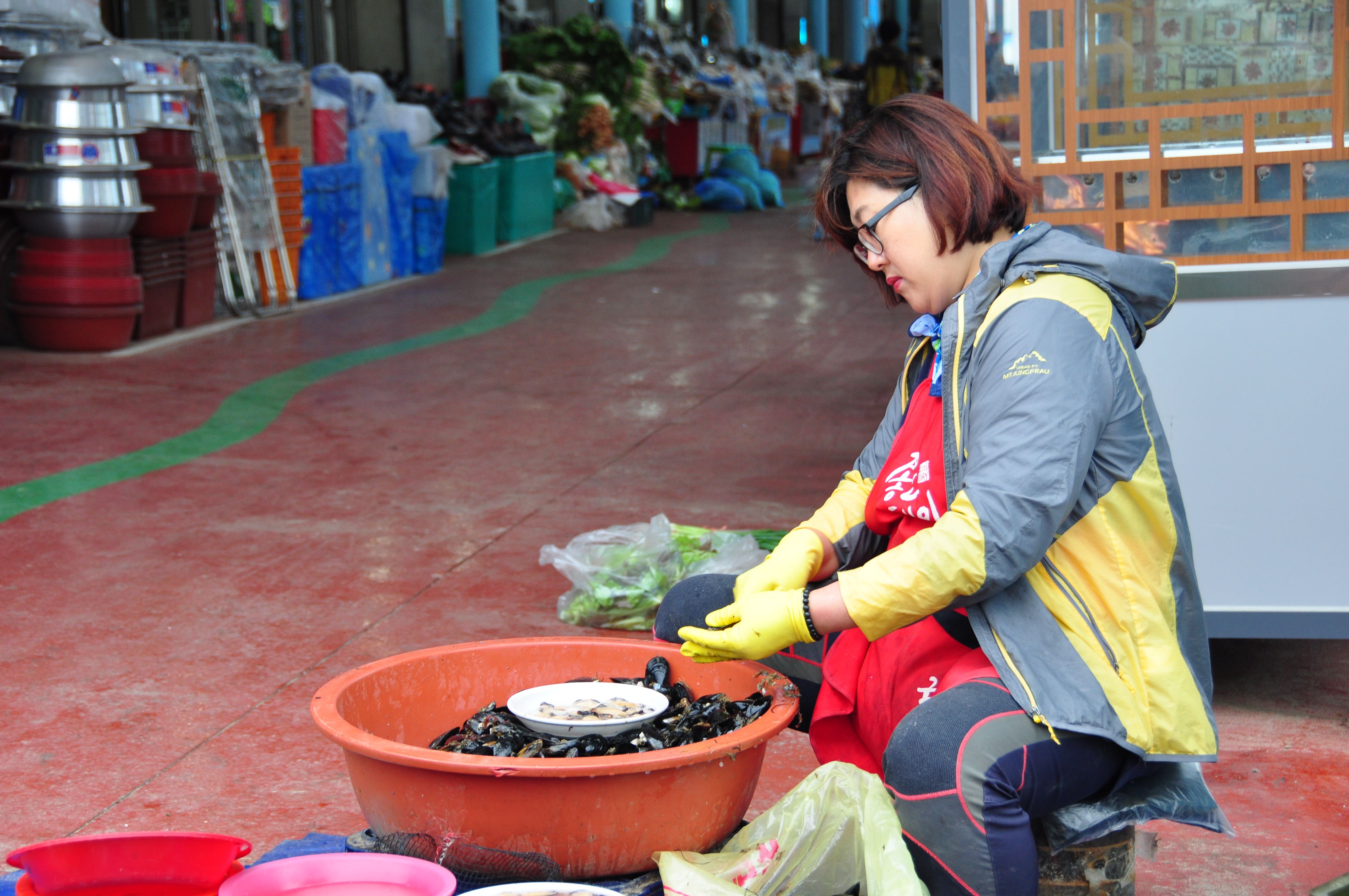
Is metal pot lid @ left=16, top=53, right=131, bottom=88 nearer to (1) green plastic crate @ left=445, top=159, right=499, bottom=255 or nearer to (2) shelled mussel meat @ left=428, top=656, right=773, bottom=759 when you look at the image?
(1) green plastic crate @ left=445, top=159, right=499, bottom=255

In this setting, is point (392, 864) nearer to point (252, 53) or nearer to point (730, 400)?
point (730, 400)

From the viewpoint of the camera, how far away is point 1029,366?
5.65 feet

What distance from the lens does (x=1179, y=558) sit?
71.1 inches

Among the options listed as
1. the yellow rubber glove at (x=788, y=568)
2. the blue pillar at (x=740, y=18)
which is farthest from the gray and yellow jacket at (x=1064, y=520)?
the blue pillar at (x=740, y=18)

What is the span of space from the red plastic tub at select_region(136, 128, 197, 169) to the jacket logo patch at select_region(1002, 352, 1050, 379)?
6647 millimetres

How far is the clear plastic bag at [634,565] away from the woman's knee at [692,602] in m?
1.16

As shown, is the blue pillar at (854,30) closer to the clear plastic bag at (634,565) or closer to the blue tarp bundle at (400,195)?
the blue tarp bundle at (400,195)

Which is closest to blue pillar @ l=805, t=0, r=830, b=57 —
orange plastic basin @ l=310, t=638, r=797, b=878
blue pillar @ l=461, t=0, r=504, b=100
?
blue pillar @ l=461, t=0, r=504, b=100

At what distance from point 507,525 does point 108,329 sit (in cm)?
390

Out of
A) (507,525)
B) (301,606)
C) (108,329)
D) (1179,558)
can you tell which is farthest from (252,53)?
(1179,558)

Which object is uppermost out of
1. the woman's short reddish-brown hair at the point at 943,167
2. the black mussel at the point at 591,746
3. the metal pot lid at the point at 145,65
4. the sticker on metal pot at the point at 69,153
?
the metal pot lid at the point at 145,65

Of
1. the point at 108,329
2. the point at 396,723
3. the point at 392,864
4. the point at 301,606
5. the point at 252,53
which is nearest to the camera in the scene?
the point at 392,864

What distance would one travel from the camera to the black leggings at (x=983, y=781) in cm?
166

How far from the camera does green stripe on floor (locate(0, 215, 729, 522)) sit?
480 centimetres
